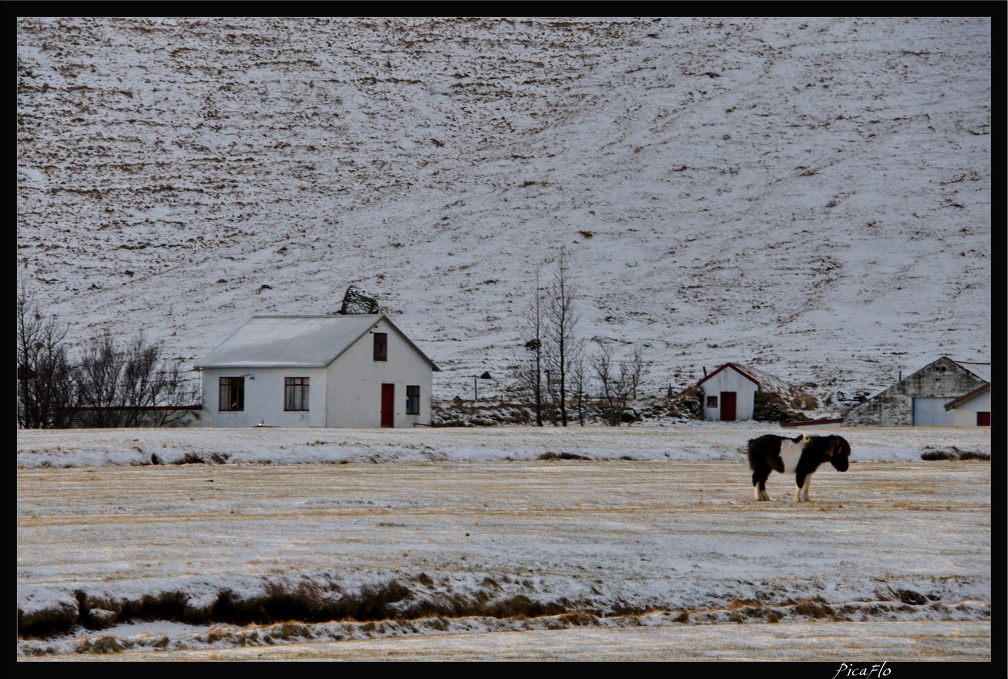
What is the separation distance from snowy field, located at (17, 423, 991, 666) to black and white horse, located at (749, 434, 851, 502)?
0.68 metres

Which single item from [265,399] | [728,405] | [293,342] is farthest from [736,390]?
[265,399]

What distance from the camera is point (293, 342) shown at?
194ft

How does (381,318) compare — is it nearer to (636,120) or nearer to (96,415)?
(96,415)

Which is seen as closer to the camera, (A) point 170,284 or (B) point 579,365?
(B) point 579,365

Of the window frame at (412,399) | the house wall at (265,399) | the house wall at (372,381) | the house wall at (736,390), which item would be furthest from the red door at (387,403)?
the house wall at (736,390)

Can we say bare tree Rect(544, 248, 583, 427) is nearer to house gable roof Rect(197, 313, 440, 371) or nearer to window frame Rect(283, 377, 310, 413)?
house gable roof Rect(197, 313, 440, 371)

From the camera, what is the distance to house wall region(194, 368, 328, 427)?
55844 mm

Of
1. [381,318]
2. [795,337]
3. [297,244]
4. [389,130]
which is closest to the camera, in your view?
[381,318]

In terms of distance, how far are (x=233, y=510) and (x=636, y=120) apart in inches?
4960

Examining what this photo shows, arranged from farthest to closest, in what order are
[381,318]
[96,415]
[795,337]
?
[795,337], [381,318], [96,415]

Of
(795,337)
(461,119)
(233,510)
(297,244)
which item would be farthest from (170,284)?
(233,510)

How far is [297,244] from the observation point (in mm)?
128125

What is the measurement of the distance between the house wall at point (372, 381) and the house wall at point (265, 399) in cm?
51
